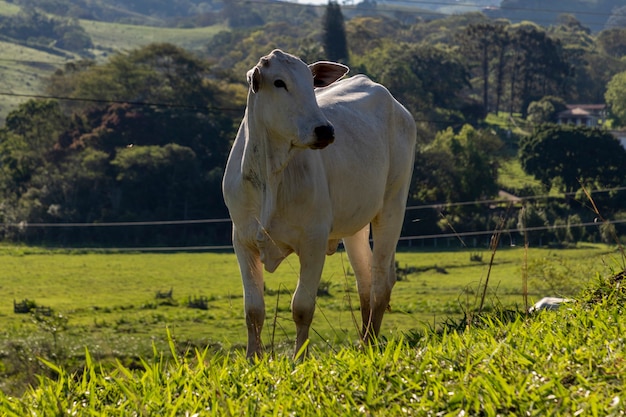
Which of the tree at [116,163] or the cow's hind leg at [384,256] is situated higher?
the cow's hind leg at [384,256]

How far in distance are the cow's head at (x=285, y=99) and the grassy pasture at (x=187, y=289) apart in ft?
65.2

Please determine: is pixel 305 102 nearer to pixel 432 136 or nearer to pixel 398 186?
pixel 398 186

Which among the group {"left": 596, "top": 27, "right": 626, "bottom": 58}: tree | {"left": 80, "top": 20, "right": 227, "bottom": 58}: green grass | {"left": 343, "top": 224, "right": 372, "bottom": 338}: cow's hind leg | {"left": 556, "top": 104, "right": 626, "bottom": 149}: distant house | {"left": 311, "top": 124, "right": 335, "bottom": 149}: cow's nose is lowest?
{"left": 80, "top": 20, "right": 227, "bottom": 58}: green grass

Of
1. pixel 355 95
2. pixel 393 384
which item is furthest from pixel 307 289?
pixel 393 384

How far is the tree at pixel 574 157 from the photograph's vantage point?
2367 inches

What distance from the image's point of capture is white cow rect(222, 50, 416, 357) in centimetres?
707

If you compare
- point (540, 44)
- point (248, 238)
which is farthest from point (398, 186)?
point (540, 44)

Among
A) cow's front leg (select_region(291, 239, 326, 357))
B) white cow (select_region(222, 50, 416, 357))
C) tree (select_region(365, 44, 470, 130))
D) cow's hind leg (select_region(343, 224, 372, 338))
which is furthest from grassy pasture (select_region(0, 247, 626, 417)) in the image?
tree (select_region(365, 44, 470, 130))

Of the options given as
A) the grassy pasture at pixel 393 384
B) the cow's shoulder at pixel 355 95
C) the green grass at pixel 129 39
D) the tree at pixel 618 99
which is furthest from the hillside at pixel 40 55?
the grassy pasture at pixel 393 384

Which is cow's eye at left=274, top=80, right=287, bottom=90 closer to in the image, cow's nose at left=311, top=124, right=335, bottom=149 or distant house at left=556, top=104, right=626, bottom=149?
cow's nose at left=311, top=124, right=335, bottom=149

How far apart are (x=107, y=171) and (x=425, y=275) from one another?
20588mm

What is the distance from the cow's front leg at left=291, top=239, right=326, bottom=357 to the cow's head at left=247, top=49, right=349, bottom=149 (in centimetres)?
73

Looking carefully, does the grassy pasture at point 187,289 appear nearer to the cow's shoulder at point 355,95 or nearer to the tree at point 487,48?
the cow's shoulder at point 355,95

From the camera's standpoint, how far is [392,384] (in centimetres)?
487
